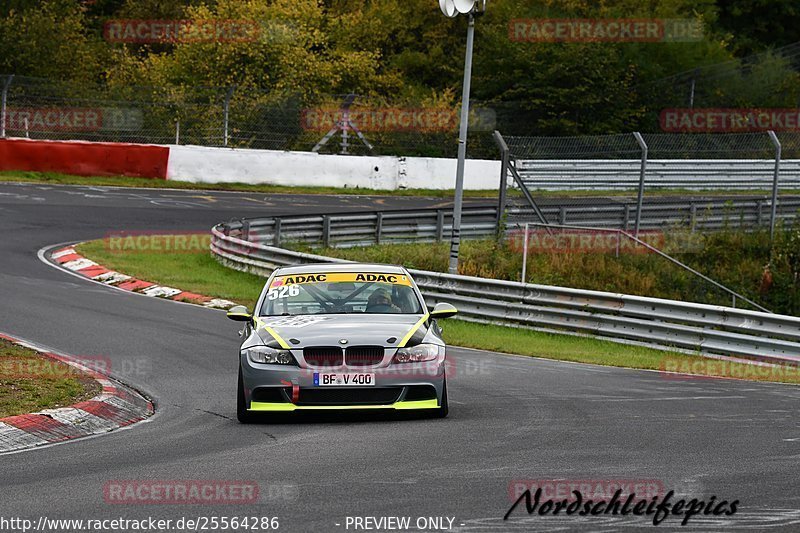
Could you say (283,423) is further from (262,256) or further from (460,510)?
(262,256)

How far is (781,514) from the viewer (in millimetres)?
6559

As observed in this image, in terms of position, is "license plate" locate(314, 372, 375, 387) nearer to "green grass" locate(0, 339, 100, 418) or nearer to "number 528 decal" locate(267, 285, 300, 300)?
"number 528 decal" locate(267, 285, 300, 300)

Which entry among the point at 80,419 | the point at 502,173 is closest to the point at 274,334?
the point at 80,419

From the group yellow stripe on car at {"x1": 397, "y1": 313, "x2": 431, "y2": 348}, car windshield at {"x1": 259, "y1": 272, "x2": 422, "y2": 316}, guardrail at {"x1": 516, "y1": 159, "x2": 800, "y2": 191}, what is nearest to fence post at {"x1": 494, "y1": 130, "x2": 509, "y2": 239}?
guardrail at {"x1": 516, "y1": 159, "x2": 800, "y2": 191}

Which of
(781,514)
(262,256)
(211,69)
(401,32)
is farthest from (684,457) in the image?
(401,32)

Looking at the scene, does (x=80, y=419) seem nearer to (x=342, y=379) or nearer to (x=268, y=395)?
(x=268, y=395)

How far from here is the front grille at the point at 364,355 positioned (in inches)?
397

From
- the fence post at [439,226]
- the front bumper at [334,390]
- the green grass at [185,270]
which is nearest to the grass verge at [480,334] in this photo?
the green grass at [185,270]

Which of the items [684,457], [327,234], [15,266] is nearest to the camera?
[684,457]

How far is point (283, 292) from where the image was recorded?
37.9 feet

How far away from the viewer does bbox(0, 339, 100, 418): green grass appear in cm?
1033

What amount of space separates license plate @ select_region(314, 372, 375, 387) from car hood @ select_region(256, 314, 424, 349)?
26 centimetres

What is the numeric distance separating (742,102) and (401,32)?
54.9ft

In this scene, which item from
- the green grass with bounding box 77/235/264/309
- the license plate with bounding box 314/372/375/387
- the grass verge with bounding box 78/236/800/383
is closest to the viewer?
the license plate with bounding box 314/372/375/387
